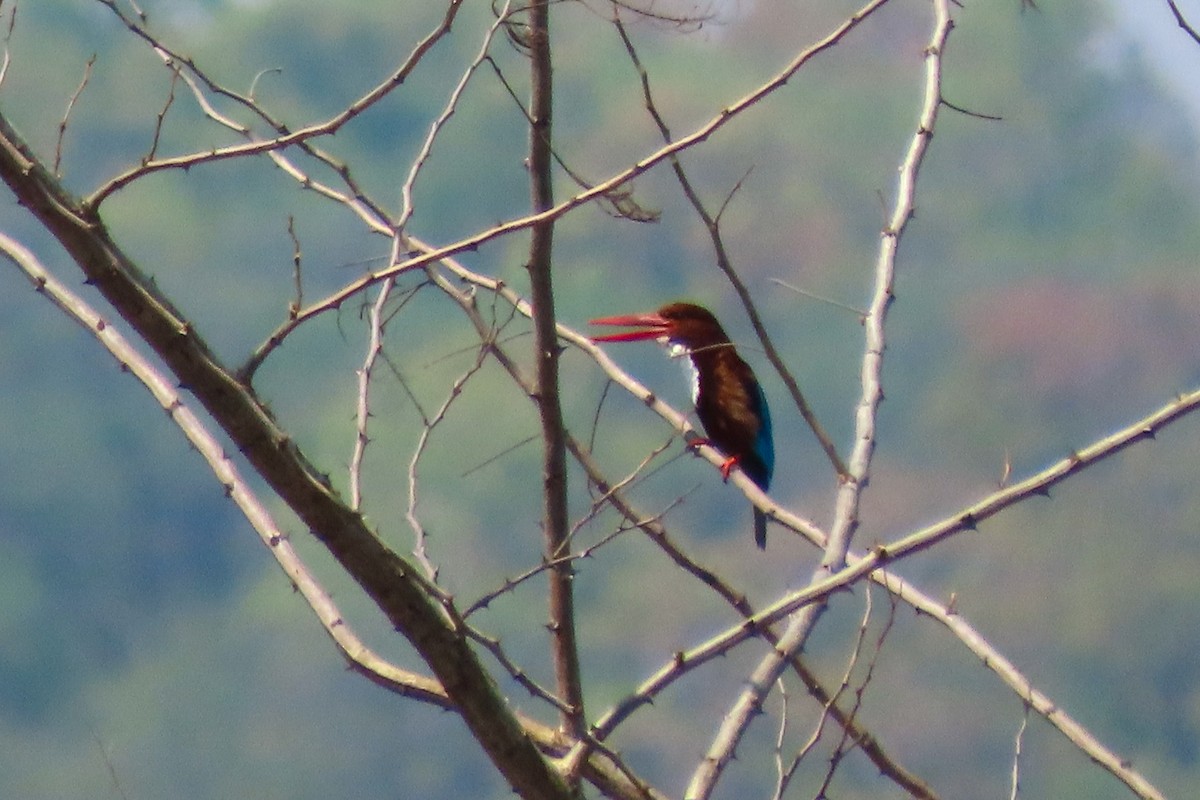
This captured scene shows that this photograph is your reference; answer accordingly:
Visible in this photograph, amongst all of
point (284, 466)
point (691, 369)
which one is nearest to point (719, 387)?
point (691, 369)

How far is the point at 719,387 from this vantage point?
366 cm

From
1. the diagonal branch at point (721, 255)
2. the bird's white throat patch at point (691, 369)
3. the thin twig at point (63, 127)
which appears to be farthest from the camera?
the bird's white throat patch at point (691, 369)

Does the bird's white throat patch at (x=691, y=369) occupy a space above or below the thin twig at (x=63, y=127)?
above

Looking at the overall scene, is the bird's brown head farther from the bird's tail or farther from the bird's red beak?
the bird's tail

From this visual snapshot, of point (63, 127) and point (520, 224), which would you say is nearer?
point (520, 224)

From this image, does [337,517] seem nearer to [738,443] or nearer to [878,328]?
[878,328]

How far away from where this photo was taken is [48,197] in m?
1.11

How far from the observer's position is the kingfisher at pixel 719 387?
144 inches

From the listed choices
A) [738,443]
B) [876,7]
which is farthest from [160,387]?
[738,443]

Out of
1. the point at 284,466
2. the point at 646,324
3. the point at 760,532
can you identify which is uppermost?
the point at 646,324

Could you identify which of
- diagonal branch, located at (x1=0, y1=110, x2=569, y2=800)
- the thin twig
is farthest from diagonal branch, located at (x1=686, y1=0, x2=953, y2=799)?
the thin twig

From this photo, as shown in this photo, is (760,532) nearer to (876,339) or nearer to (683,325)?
(683,325)

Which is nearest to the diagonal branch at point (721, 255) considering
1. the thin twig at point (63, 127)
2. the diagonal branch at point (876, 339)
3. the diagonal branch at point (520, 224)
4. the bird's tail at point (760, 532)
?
the diagonal branch at point (876, 339)

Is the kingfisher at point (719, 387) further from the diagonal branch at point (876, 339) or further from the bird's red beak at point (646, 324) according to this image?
the diagonal branch at point (876, 339)
